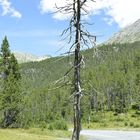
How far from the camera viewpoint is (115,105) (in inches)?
6885

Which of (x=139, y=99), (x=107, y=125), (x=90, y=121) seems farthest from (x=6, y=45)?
(x=139, y=99)

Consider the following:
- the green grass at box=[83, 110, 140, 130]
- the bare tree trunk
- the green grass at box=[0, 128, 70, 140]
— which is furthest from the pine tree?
the bare tree trunk

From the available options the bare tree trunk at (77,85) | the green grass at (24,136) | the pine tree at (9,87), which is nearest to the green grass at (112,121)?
the pine tree at (9,87)

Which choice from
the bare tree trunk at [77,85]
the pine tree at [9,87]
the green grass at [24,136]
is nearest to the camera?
the bare tree trunk at [77,85]

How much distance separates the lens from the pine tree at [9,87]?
75.3 metres

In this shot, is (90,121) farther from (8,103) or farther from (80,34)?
(80,34)

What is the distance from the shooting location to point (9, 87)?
7538 cm

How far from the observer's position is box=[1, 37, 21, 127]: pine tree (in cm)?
7531

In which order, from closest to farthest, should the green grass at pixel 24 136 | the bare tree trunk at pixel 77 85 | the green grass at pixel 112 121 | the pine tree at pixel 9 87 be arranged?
the bare tree trunk at pixel 77 85 < the green grass at pixel 24 136 < the pine tree at pixel 9 87 < the green grass at pixel 112 121

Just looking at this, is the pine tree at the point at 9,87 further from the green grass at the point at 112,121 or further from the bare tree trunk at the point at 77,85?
the bare tree trunk at the point at 77,85

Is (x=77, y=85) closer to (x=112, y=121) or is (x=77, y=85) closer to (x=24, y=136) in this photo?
(x=24, y=136)

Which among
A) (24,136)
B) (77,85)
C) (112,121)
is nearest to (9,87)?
(24,136)

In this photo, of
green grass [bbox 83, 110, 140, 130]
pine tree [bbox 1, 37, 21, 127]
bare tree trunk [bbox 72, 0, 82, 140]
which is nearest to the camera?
bare tree trunk [bbox 72, 0, 82, 140]

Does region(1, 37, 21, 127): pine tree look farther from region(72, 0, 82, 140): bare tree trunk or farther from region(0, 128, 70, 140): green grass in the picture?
region(72, 0, 82, 140): bare tree trunk
